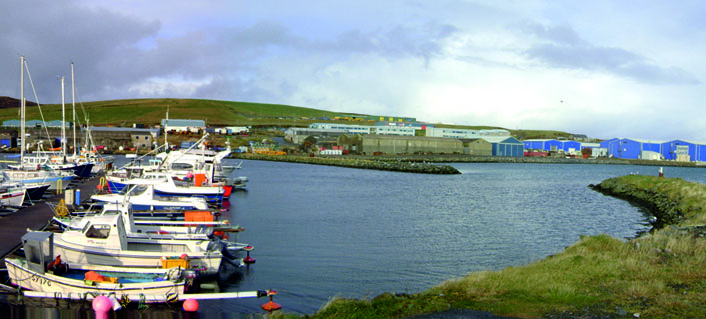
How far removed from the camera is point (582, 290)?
522 inches

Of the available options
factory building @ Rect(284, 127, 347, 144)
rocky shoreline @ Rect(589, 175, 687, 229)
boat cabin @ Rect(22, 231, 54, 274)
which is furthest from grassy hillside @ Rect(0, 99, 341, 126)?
boat cabin @ Rect(22, 231, 54, 274)

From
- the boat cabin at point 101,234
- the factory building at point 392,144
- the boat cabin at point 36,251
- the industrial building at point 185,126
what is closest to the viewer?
the boat cabin at point 36,251

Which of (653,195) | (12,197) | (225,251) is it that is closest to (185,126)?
(653,195)

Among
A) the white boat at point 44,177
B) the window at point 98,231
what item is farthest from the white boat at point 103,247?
the white boat at point 44,177

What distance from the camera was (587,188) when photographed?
193 ft

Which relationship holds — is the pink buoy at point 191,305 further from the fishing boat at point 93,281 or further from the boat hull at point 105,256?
the boat hull at point 105,256

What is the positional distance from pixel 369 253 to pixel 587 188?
43162mm

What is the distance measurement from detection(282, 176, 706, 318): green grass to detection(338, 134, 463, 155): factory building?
97.5m

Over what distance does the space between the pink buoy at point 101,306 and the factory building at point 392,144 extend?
101399 millimetres

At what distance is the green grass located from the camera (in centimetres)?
1186

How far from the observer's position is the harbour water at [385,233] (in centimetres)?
1728

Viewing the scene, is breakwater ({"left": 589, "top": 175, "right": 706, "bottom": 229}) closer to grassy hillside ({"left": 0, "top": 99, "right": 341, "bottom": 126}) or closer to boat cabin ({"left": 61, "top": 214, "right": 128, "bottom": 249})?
boat cabin ({"left": 61, "top": 214, "right": 128, "bottom": 249})

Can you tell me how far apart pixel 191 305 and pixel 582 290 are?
901 cm

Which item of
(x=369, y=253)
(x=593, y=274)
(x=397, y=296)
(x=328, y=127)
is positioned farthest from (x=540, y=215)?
(x=328, y=127)
